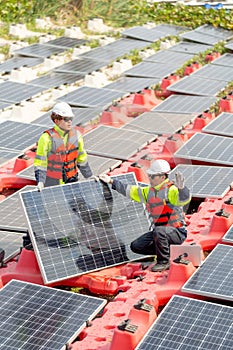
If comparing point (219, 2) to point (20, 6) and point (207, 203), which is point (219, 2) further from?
point (207, 203)

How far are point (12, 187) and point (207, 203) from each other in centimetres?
368

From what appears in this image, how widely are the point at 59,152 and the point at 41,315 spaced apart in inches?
110

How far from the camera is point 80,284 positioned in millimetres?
12984

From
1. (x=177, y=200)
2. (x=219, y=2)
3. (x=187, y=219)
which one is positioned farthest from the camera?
(x=219, y=2)

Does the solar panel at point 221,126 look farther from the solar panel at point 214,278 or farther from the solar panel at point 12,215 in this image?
the solar panel at point 214,278

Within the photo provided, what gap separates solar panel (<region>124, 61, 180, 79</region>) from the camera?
23562 mm

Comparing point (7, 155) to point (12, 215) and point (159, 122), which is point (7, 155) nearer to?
point (12, 215)

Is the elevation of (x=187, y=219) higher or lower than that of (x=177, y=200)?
lower

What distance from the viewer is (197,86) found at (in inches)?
880

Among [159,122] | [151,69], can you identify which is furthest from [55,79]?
[159,122]

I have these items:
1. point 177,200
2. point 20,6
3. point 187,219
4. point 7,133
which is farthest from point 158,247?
point 20,6

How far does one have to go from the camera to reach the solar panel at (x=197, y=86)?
2189 centimetres

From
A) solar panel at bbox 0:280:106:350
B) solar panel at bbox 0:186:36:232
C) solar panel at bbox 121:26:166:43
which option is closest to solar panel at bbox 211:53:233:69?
solar panel at bbox 121:26:166:43

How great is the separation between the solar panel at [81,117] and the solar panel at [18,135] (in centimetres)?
51
